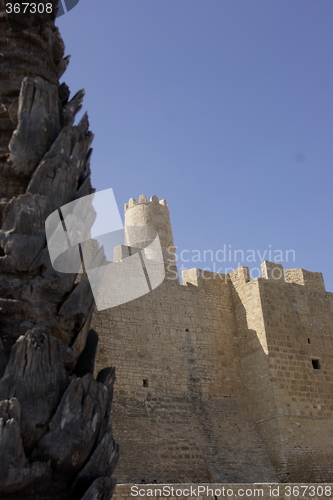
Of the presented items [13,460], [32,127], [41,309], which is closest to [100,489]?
[13,460]

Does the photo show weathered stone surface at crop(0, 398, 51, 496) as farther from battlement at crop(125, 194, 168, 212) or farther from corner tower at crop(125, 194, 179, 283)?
battlement at crop(125, 194, 168, 212)

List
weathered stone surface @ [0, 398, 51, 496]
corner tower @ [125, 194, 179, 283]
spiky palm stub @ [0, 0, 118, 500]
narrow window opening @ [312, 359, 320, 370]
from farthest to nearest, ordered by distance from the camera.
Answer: corner tower @ [125, 194, 179, 283]
narrow window opening @ [312, 359, 320, 370]
spiky palm stub @ [0, 0, 118, 500]
weathered stone surface @ [0, 398, 51, 496]

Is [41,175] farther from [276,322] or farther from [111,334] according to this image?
[276,322]

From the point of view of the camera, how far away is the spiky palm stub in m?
3.09

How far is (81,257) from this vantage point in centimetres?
369

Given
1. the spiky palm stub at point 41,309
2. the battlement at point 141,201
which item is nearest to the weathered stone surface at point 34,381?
the spiky palm stub at point 41,309

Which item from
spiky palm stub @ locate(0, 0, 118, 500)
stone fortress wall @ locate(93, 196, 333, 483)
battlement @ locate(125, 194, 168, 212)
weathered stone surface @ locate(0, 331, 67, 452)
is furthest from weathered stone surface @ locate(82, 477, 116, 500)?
battlement @ locate(125, 194, 168, 212)

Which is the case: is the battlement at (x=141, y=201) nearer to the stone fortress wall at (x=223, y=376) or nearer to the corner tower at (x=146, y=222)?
the corner tower at (x=146, y=222)

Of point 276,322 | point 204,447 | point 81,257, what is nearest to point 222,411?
point 204,447

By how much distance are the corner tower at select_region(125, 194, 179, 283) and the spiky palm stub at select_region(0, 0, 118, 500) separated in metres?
10.5

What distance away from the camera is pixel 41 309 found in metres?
3.46

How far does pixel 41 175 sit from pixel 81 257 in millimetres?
614

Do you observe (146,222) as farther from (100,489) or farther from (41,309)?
(100,489)

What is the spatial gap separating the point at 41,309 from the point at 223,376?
28.3 feet
